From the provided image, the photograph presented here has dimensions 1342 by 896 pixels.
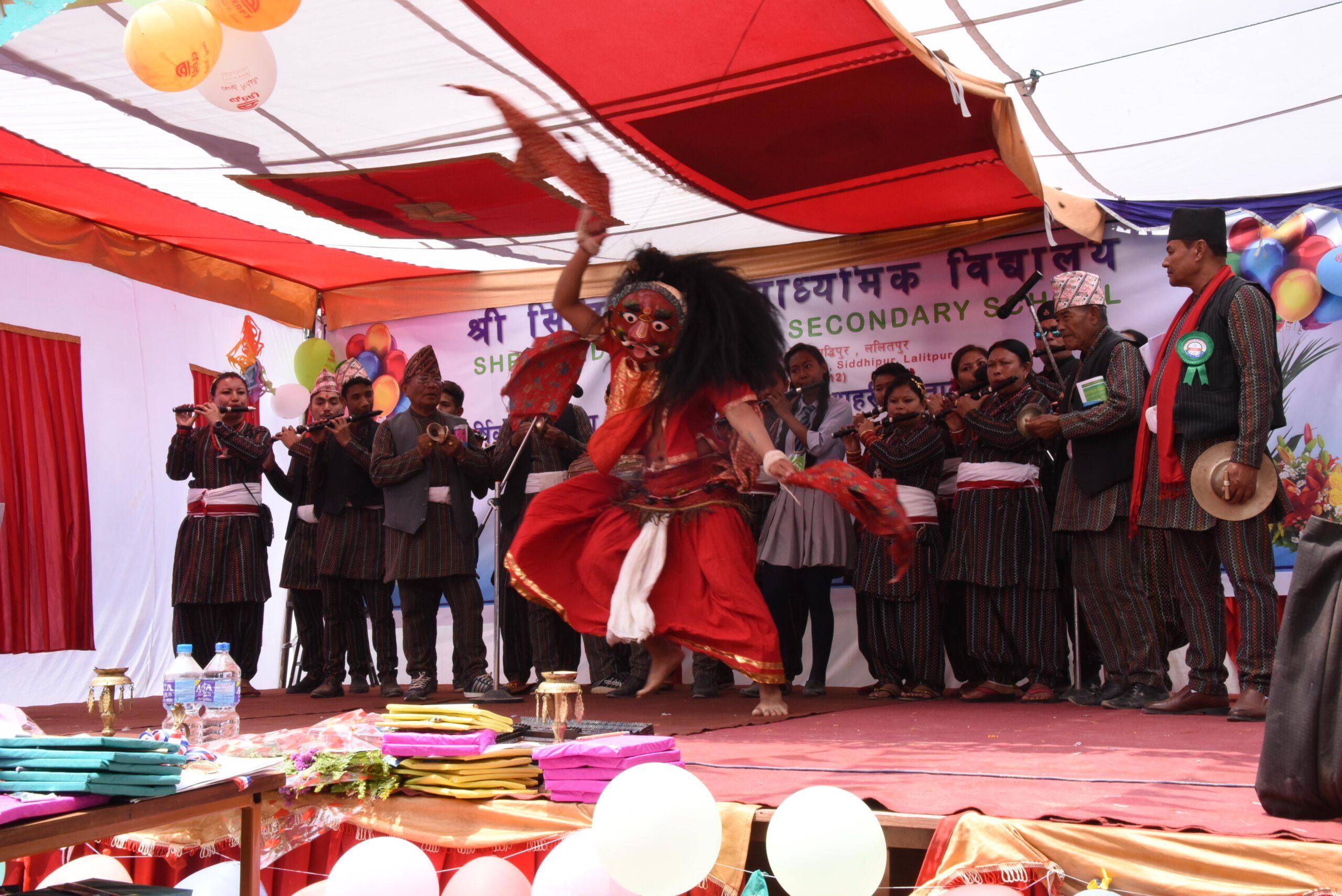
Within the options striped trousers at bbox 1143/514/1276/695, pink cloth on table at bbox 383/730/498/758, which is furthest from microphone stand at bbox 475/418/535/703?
striped trousers at bbox 1143/514/1276/695

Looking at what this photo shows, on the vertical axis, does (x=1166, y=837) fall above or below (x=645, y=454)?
below

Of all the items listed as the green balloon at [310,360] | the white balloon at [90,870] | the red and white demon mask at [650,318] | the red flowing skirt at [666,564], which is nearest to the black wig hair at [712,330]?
the red and white demon mask at [650,318]

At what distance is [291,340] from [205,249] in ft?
3.59

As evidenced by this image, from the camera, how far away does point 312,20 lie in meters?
4.21

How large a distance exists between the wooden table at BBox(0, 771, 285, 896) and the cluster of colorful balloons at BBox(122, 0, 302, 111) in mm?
2652

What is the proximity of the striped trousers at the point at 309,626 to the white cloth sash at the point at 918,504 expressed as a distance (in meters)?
3.71

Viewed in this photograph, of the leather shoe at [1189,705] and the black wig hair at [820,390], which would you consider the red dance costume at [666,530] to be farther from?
the leather shoe at [1189,705]

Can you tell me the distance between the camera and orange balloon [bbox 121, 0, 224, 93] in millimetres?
3820

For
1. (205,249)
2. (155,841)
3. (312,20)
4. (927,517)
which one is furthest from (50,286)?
A: (927,517)

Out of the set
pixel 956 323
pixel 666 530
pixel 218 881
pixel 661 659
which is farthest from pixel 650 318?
pixel 218 881

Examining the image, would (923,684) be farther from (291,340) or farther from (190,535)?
(291,340)

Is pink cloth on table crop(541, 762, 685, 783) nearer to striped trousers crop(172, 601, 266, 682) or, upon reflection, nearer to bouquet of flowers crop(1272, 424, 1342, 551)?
bouquet of flowers crop(1272, 424, 1342, 551)

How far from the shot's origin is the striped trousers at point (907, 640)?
5762 mm

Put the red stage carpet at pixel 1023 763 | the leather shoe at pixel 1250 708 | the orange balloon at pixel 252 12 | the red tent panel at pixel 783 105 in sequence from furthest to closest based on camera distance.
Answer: the red tent panel at pixel 783 105 → the leather shoe at pixel 1250 708 → the orange balloon at pixel 252 12 → the red stage carpet at pixel 1023 763
